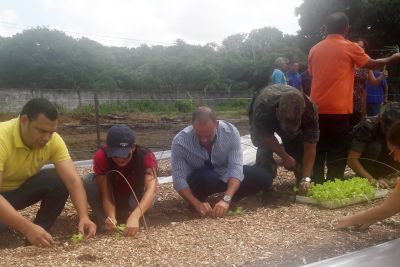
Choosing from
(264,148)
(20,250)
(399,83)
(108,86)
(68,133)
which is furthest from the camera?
(108,86)

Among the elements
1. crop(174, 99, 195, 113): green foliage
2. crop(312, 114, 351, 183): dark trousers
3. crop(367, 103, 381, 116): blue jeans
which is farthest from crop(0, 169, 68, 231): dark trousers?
crop(174, 99, 195, 113): green foliage

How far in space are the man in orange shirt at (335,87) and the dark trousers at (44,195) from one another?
2485mm

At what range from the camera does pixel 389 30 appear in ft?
67.8

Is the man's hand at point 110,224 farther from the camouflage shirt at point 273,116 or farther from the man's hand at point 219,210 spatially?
the camouflage shirt at point 273,116

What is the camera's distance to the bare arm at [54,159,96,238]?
2934 millimetres

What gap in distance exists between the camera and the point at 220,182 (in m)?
3.66

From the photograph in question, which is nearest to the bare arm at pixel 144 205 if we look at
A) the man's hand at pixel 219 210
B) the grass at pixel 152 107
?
the man's hand at pixel 219 210

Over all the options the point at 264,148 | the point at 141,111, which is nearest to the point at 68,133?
the point at 141,111

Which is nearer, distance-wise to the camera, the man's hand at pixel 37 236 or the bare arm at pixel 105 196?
the man's hand at pixel 37 236

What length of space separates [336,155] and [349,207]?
0.88 meters

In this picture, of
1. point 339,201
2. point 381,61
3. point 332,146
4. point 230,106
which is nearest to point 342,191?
point 339,201

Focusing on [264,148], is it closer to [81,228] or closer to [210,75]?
[81,228]

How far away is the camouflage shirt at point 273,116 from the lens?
3856mm

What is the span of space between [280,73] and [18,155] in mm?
5227
